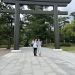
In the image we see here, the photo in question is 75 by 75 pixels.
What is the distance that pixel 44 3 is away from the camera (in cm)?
3406

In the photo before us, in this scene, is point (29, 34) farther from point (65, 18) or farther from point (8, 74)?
point (8, 74)

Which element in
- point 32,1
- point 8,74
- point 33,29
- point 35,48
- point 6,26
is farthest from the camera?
point 33,29

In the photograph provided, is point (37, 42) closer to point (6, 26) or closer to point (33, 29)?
point (6, 26)

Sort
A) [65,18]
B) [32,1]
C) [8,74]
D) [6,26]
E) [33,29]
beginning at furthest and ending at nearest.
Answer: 1. [65,18]
2. [33,29]
3. [6,26]
4. [32,1]
5. [8,74]

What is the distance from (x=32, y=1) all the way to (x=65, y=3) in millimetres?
4230

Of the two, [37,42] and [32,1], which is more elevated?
[32,1]

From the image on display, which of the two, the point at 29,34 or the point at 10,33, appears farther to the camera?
the point at 29,34

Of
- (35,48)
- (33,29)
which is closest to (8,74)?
(35,48)

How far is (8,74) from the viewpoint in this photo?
408 inches

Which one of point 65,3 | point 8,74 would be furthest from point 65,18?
point 8,74

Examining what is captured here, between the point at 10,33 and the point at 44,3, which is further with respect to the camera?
the point at 10,33

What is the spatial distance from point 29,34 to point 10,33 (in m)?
23.4

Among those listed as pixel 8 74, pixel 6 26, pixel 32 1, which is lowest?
pixel 8 74

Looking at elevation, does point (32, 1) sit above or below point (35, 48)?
above
